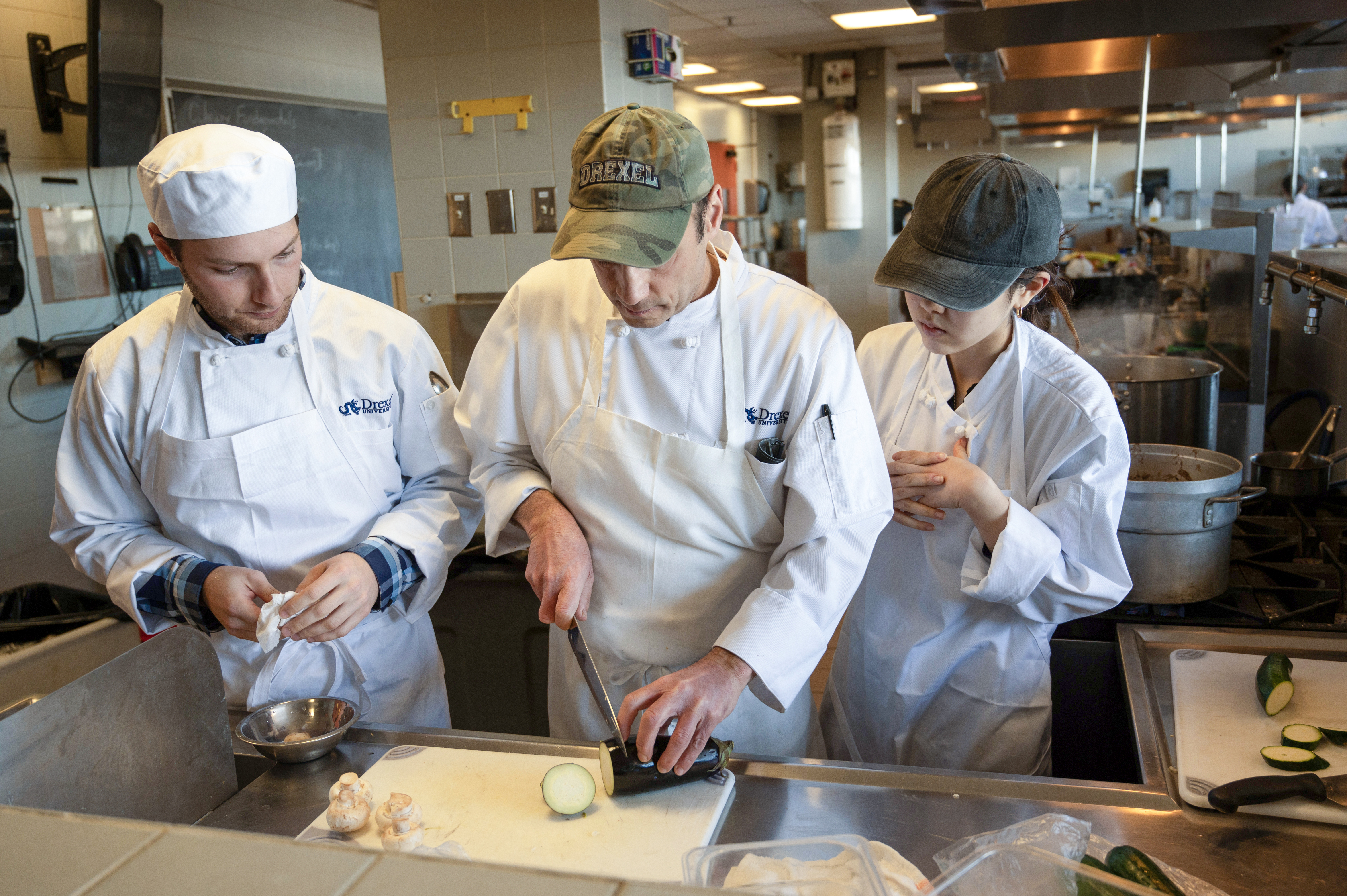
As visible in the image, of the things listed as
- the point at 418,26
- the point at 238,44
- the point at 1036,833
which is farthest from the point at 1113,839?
the point at 238,44

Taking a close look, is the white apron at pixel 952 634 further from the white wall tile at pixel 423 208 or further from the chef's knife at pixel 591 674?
the white wall tile at pixel 423 208

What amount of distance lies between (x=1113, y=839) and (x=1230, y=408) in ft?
9.58

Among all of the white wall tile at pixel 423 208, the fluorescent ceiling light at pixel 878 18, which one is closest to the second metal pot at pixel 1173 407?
the white wall tile at pixel 423 208

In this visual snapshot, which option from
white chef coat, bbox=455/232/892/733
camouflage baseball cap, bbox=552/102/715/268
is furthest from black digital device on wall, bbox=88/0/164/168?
camouflage baseball cap, bbox=552/102/715/268

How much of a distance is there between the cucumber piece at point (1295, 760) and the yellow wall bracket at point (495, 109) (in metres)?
3.38

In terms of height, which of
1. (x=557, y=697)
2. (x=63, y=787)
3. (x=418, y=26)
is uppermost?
(x=418, y=26)

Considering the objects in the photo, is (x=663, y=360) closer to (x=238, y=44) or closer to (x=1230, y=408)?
(x=1230, y=408)

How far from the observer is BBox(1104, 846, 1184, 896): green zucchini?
0.98 m

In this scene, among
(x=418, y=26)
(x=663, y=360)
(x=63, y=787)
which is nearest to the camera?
(x=63, y=787)

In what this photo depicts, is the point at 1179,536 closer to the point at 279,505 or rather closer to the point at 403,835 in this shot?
the point at 403,835

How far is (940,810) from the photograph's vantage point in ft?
3.90

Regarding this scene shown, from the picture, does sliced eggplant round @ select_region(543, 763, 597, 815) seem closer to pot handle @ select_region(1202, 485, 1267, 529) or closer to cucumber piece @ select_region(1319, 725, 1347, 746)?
cucumber piece @ select_region(1319, 725, 1347, 746)

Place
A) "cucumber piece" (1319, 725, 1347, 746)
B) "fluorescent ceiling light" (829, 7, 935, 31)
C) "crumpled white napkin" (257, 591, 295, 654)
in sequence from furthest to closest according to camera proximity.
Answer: "fluorescent ceiling light" (829, 7, 935, 31), "crumpled white napkin" (257, 591, 295, 654), "cucumber piece" (1319, 725, 1347, 746)

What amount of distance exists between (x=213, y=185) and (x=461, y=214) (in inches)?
105
